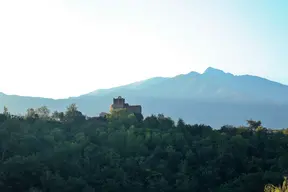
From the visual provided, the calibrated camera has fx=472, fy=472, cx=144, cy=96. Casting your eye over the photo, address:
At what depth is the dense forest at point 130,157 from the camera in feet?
80.6

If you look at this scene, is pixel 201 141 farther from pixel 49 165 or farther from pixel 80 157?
pixel 49 165

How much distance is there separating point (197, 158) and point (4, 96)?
125325 mm

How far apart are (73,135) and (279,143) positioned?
592 inches

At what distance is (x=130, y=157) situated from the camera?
3016 centimetres

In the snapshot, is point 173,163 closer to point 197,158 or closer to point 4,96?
point 197,158

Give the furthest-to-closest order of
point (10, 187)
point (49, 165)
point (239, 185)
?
point (239, 185)
point (49, 165)
point (10, 187)

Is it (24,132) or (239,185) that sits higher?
(24,132)

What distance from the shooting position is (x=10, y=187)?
2303 cm

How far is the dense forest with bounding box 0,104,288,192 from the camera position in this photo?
968 inches

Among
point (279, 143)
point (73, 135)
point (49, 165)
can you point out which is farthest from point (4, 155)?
point (279, 143)

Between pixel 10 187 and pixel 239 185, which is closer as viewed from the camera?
pixel 10 187

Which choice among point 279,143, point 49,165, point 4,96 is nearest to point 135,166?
point 49,165

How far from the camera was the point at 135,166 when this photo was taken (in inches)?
1122

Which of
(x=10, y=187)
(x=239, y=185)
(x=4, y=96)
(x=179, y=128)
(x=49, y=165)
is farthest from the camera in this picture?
(x=4, y=96)
